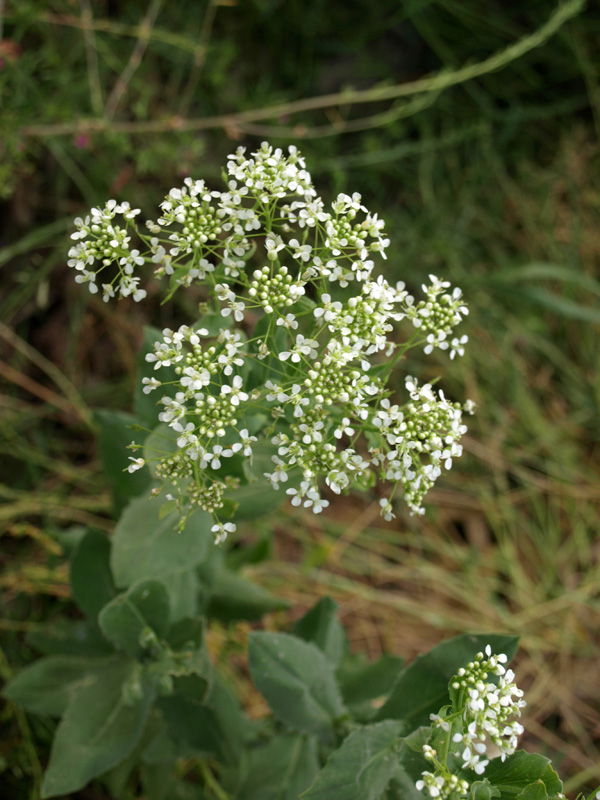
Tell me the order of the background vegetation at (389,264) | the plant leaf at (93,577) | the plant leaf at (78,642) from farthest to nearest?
the background vegetation at (389,264) → the plant leaf at (78,642) → the plant leaf at (93,577)

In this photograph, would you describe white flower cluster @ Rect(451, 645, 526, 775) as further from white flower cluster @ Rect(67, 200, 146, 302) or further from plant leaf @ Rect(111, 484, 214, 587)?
white flower cluster @ Rect(67, 200, 146, 302)

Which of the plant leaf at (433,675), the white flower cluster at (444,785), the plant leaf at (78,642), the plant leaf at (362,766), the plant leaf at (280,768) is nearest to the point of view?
the white flower cluster at (444,785)

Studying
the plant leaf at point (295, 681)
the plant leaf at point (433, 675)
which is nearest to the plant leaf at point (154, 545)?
the plant leaf at point (295, 681)

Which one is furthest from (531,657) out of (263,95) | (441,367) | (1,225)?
(1,225)

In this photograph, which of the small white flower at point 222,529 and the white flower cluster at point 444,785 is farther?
the small white flower at point 222,529

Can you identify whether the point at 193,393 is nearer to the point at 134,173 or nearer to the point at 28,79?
the point at 28,79

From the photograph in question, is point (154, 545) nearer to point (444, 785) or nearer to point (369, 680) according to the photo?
point (444, 785)

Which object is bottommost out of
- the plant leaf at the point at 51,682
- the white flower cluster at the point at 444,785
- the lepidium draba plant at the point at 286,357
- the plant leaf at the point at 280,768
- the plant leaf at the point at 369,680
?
the plant leaf at the point at 280,768

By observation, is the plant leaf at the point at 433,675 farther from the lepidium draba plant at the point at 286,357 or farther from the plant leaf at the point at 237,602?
the plant leaf at the point at 237,602
